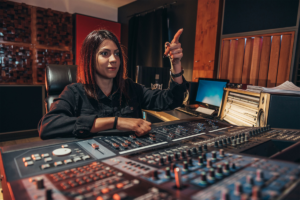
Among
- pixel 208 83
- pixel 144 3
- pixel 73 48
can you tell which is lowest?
pixel 208 83

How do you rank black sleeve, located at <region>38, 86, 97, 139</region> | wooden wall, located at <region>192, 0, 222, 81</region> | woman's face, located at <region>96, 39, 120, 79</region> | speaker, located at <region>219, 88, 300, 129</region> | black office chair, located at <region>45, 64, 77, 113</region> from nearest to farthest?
black sleeve, located at <region>38, 86, 97, 139</region>, speaker, located at <region>219, 88, 300, 129</region>, woman's face, located at <region>96, 39, 120, 79</region>, black office chair, located at <region>45, 64, 77, 113</region>, wooden wall, located at <region>192, 0, 222, 81</region>

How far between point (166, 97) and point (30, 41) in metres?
3.75

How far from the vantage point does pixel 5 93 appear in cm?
321

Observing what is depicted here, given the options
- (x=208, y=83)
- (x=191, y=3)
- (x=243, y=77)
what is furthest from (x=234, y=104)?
(x=191, y=3)

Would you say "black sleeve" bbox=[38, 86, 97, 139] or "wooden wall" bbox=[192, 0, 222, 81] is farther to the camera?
"wooden wall" bbox=[192, 0, 222, 81]

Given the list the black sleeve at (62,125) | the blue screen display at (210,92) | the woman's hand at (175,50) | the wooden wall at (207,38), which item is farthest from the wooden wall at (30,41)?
the woman's hand at (175,50)

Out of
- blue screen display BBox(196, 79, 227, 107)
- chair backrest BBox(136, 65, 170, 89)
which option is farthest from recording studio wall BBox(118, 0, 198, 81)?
blue screen display BBox(196, 79, 227, 107)

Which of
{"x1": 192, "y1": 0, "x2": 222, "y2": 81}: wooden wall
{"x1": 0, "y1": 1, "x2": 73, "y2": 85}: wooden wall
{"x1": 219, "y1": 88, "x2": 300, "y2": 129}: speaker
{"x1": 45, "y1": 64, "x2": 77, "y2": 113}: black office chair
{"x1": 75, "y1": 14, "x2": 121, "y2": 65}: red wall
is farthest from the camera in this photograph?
{"x1": 75, "y1": 14, "x2": 121, "y2": 65}: red wall

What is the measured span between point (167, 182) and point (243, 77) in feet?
7.85

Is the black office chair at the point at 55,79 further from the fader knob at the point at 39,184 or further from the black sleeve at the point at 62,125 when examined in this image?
the fader knob at the point at 39,184

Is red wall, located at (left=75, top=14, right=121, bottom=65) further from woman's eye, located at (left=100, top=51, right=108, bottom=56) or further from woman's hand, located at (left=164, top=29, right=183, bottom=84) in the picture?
woman's hand, located at (left=164, top=29, right=183, bottom=84)

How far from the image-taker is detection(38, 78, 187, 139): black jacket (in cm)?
97

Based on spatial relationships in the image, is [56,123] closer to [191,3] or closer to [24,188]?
[24,188]

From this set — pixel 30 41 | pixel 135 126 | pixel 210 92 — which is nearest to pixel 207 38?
pixel 210 92
